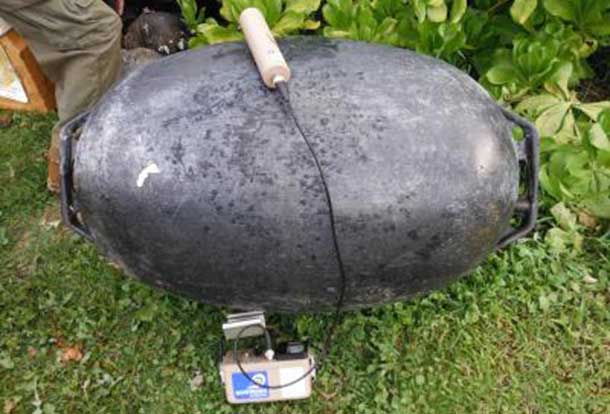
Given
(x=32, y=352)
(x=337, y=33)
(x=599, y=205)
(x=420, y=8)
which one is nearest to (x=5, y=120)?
(x=32, y=352)

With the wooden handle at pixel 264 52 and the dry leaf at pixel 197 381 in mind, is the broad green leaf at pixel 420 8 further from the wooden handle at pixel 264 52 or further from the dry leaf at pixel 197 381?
the dry leaf at pixel 197 381

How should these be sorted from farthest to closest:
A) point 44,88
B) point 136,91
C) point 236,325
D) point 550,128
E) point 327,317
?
point 44,88, point 550,128, point 327,317, point 236,325, point 136,91

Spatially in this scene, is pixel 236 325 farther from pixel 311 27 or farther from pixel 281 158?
pixel 311 27

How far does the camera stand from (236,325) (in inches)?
74.7

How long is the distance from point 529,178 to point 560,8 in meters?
0.96

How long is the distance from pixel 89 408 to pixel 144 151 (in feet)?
2.94

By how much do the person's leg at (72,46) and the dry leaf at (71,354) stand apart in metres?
0.69

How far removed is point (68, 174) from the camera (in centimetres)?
169

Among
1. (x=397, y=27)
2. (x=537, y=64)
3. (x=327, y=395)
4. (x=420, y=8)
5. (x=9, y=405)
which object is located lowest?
(x=327, y=395)

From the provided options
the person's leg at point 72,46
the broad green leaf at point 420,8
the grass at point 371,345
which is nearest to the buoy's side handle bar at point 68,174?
→ the grass at point 371,345

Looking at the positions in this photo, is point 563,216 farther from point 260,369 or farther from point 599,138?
point 260,369

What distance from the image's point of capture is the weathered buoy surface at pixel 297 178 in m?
1.46

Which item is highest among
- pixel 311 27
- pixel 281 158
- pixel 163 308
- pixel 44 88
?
pixel 281 158

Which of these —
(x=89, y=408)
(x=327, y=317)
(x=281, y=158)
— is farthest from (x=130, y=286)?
(x=281, y=158)
